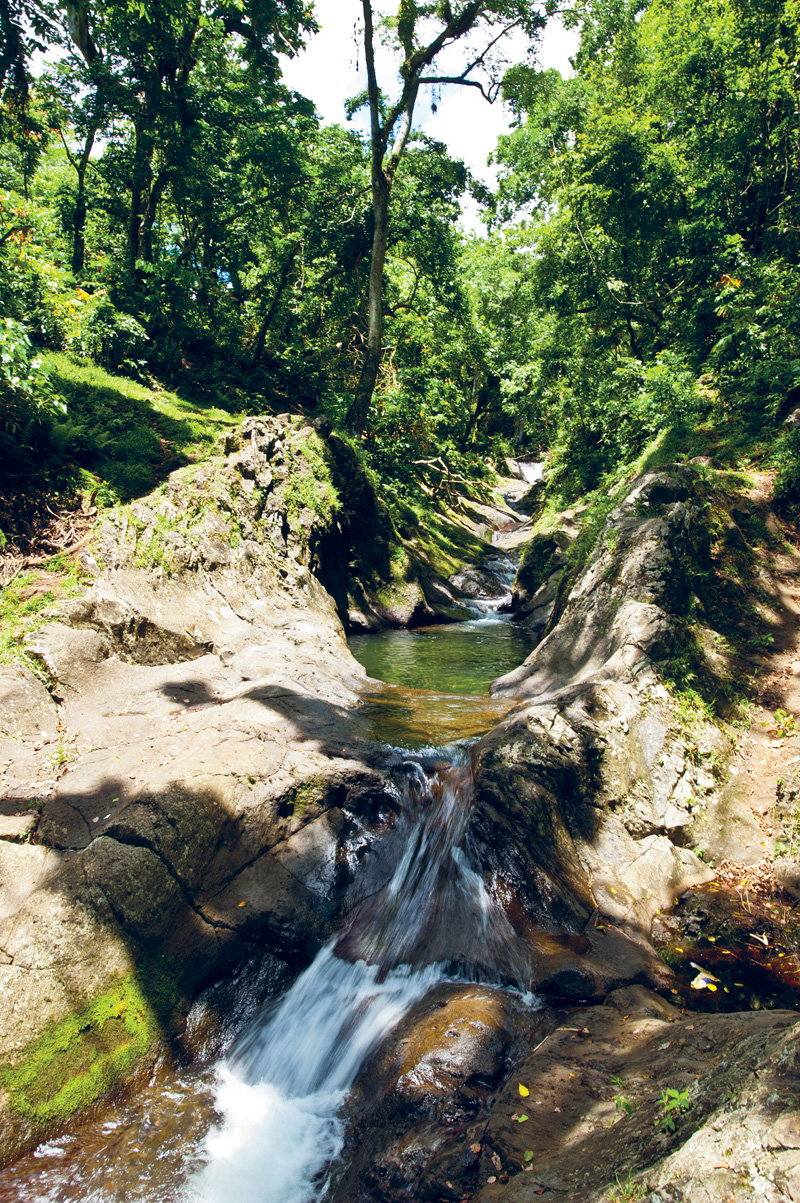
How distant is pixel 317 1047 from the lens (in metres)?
4.40

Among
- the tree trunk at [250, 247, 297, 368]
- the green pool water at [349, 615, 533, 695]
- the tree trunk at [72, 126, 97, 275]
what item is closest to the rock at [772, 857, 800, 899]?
the green pool water at [349, 615, 533, 695]

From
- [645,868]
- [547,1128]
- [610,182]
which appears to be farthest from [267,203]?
[547,1128]

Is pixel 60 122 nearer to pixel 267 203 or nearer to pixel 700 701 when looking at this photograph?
pixel 267 203

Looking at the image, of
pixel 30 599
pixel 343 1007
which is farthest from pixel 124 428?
pixel 343 1007

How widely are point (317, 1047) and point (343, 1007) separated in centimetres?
31

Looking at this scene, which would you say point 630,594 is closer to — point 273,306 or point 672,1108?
point 672,1108

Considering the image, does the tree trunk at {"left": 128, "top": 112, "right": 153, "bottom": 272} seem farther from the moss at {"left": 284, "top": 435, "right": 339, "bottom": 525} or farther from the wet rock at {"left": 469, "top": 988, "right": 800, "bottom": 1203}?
the wet rock at {"left": 469, "top": 988, "right": 800, "bottom": 1203}

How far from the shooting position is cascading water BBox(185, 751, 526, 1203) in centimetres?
368

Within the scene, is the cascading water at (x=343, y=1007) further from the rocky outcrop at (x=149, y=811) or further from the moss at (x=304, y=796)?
the moss at (x=304, y=796)

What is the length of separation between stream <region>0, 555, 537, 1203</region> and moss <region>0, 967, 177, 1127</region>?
0.63 feet

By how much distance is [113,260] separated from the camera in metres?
15.8

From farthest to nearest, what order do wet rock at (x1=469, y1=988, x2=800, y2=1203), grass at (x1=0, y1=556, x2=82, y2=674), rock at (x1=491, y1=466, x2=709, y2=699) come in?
rock at (x1=491, y1=466, x2=709, y2=699), grass at (x1=0, y1=556, x2=82, y2=674), wet rock at (x1=469, y1=988, x2=800, y2=1203)

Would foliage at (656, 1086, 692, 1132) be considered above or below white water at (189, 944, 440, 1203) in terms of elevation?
above

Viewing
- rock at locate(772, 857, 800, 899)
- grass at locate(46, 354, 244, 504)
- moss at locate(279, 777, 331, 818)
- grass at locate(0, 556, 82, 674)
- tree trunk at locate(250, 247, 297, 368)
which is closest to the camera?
rock at locate(772, 857, 800, 899)
